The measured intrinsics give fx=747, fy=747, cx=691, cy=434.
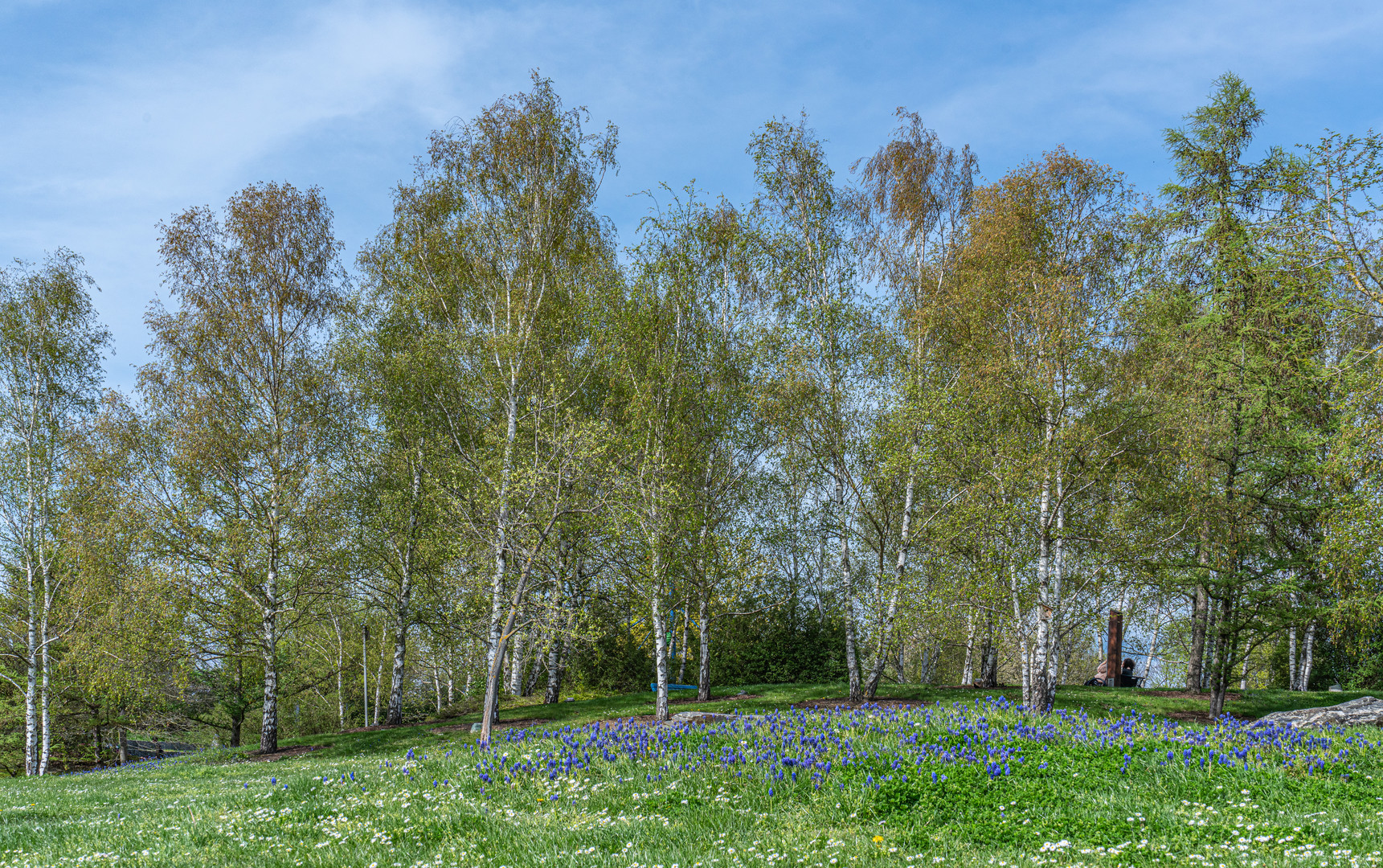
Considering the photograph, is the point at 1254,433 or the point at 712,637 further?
the point at 712,637

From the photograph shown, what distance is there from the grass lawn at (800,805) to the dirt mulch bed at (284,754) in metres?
9.46

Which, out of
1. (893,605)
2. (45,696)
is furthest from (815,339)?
(45,696)

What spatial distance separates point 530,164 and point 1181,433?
19.1m

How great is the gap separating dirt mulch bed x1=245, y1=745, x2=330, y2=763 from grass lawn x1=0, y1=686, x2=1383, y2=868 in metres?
9.46

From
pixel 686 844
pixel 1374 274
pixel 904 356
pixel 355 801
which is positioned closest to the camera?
pixel 686 844

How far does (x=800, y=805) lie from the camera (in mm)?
6695

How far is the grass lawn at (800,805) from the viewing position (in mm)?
5605

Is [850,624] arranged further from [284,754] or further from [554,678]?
[284,754]

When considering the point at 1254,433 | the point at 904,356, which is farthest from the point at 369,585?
the point at 1254,433

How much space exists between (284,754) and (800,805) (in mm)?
18659

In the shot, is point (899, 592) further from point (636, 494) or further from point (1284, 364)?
point (1284, 364)

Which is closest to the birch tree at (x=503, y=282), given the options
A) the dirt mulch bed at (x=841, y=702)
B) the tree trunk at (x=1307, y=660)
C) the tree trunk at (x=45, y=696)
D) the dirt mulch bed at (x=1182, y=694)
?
the dirt mulch bed at (x=841, y=702)

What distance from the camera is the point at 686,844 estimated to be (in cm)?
573

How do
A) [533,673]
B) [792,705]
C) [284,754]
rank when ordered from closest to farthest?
[792,705]
[284,754]
[533,673]
